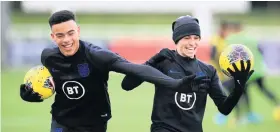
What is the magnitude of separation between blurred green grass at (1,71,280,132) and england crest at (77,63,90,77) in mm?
6008

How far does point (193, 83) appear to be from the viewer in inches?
260

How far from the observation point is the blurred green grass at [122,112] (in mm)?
13492

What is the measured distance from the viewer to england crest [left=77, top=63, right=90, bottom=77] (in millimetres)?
7121

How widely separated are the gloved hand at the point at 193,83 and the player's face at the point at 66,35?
1169mm

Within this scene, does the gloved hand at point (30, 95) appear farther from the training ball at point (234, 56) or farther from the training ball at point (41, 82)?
the training ball at point (234, 56)

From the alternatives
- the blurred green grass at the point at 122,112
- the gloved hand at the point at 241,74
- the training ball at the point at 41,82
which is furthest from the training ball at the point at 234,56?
the blurred green grass at the point at 122,112

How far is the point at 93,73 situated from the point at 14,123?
728cm

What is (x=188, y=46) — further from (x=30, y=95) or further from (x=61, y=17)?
(x=30, y=95)

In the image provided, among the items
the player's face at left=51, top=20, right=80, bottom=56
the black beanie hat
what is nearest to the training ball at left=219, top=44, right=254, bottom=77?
the black beanie hat

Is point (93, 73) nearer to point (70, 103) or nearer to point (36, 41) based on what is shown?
point (70, 103)

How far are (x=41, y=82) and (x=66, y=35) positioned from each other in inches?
20.6

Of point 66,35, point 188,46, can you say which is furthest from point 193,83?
point 66,35

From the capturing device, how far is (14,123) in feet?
46.1

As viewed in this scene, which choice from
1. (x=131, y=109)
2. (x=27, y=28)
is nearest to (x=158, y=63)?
(x=131, y=109)
